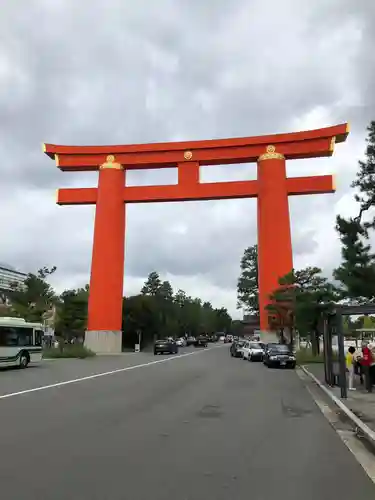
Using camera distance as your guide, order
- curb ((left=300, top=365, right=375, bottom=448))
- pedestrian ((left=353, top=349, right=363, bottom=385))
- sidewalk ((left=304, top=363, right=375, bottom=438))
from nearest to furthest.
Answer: curb ((left=300, top=365, right=375, bottom=448)), sidewalk ((left=304, top=363, right=375, bottom=438)), pedestrian ((left=353, top=349, right=363, bottom=385))

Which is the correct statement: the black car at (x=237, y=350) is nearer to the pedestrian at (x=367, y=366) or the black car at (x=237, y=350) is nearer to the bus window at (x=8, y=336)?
the bus window at (x=8, y=336)

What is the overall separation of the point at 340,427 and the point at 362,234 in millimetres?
10361

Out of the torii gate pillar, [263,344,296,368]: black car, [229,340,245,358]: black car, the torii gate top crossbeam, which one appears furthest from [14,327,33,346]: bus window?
the torii gate top crossbeam

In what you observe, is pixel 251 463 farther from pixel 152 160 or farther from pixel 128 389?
pixel 152 160

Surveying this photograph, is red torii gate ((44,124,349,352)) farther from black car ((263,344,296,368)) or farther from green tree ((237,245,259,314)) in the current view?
green tree ((237,245,259,314))

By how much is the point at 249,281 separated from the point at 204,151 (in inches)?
1815

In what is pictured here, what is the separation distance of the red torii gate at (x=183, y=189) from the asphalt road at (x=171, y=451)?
103 ft

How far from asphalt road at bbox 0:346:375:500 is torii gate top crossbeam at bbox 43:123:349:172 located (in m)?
32.8

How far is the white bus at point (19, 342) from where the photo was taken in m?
25.7

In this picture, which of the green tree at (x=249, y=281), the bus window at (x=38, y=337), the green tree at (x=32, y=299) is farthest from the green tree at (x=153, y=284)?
the bus window at (x=38, y=337)

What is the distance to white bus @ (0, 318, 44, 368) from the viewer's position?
2567 cm

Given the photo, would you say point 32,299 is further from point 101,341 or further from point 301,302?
point 301,302

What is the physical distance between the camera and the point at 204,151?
148 ft

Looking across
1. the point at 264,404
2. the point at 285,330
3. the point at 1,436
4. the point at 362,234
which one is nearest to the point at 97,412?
the point at 1,436
